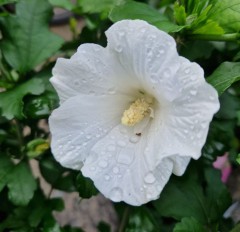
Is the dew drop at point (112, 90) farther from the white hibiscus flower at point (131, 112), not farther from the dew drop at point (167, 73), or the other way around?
the dew drop at point (167, 73)

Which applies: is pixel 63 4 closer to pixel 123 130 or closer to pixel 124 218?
pixel 123 130

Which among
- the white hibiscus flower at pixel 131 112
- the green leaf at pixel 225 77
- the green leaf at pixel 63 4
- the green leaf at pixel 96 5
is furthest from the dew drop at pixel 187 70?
the green leaf at pixel 63 4

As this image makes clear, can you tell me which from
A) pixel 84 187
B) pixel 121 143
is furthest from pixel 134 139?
pixel 84 187

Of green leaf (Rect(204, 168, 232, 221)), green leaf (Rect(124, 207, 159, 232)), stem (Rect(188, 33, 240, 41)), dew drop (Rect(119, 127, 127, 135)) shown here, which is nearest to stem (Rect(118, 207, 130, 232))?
green leaf (Rect(124, 207, 159, 232))

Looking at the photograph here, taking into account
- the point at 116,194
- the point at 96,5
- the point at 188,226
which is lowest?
the point at 188,226

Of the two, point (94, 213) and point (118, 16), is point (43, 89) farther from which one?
point (94, 213)

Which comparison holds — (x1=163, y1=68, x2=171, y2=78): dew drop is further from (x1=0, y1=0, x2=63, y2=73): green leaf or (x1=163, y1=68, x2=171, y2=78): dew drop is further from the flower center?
(x1=0, y1=0, x2=63, y2=73): green leaf

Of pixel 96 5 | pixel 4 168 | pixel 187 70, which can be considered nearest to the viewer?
pixel 187 70
